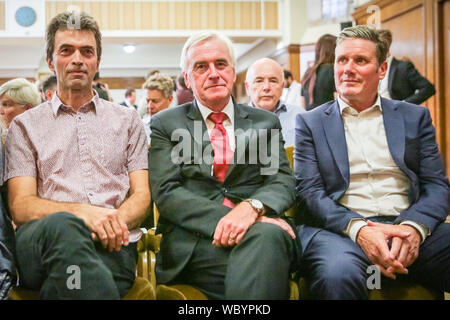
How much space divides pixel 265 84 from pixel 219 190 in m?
1.64

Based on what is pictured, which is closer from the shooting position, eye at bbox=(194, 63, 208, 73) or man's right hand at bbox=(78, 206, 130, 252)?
man's right hand at bbox=(78, 206, 130, 252)

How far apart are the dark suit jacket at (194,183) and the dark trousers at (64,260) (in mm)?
351

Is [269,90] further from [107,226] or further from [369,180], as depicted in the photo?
[107,226]

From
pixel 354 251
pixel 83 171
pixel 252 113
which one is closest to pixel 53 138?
pixel 83 171

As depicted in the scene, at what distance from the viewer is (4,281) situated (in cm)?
150

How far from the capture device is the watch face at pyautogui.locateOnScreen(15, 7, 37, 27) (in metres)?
8.78

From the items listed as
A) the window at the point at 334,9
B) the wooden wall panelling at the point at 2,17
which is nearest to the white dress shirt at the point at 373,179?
the window at the point at 334,9

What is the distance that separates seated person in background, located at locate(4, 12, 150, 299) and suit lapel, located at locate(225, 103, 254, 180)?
1.14 ft

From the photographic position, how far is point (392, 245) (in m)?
1.69

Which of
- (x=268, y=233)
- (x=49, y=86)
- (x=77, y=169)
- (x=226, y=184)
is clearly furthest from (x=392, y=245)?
(x=49, y=86)

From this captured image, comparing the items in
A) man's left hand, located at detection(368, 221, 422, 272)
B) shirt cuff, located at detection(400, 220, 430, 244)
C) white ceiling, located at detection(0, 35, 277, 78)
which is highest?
white ceiling, located at detection(0, 35, 277, 78)

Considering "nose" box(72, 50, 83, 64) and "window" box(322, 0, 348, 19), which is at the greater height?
"window" box(322, 0, 348, 19)

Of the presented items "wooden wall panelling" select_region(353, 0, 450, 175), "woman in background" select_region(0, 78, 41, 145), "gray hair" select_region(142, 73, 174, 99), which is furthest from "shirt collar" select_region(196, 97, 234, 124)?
"wooden wall panelling" select_region(353, 0, 450, 175)

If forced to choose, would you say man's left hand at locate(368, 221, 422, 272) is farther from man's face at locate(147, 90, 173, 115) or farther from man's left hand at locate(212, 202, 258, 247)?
man's face at locate(147, 90, 173, 115)
